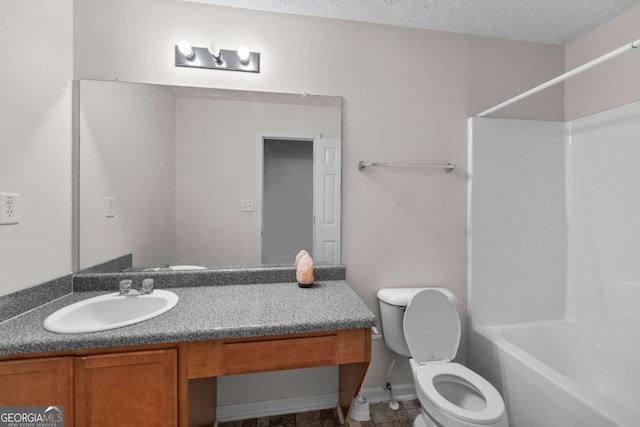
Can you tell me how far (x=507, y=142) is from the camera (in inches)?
77.3

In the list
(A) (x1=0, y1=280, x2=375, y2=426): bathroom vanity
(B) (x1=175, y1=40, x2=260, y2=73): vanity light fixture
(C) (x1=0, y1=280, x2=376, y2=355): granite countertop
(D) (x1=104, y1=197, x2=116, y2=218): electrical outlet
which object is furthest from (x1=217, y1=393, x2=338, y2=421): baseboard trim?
(B) (x1=175, y1=40, x2=260, y2=73): vanity light fixture

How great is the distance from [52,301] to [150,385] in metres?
0.72

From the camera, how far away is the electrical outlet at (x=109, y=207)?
157 cm

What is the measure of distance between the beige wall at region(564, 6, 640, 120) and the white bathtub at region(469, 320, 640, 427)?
148cm

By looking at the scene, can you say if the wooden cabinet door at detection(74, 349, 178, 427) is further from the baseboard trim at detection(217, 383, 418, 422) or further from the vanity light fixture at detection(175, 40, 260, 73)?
the vanity light fixture at detection(175, 40, 260, 73)

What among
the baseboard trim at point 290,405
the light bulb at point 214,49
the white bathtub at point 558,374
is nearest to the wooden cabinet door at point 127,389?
the baseboard trim at point 290,405

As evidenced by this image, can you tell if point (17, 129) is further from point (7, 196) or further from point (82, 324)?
point (82, 324)

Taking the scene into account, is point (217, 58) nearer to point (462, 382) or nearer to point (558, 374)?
point (462, 382)

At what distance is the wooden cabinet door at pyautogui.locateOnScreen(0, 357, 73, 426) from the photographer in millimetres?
974

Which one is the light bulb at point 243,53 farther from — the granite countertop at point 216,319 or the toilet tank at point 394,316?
the toilet tank at point 394,316

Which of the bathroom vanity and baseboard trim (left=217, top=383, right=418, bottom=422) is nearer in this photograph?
the bathroom vanity

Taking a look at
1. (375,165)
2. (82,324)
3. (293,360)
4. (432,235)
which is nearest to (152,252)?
(82,324)

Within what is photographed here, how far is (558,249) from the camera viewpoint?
2035 millimetres

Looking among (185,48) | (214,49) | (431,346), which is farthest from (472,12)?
(431,346)
